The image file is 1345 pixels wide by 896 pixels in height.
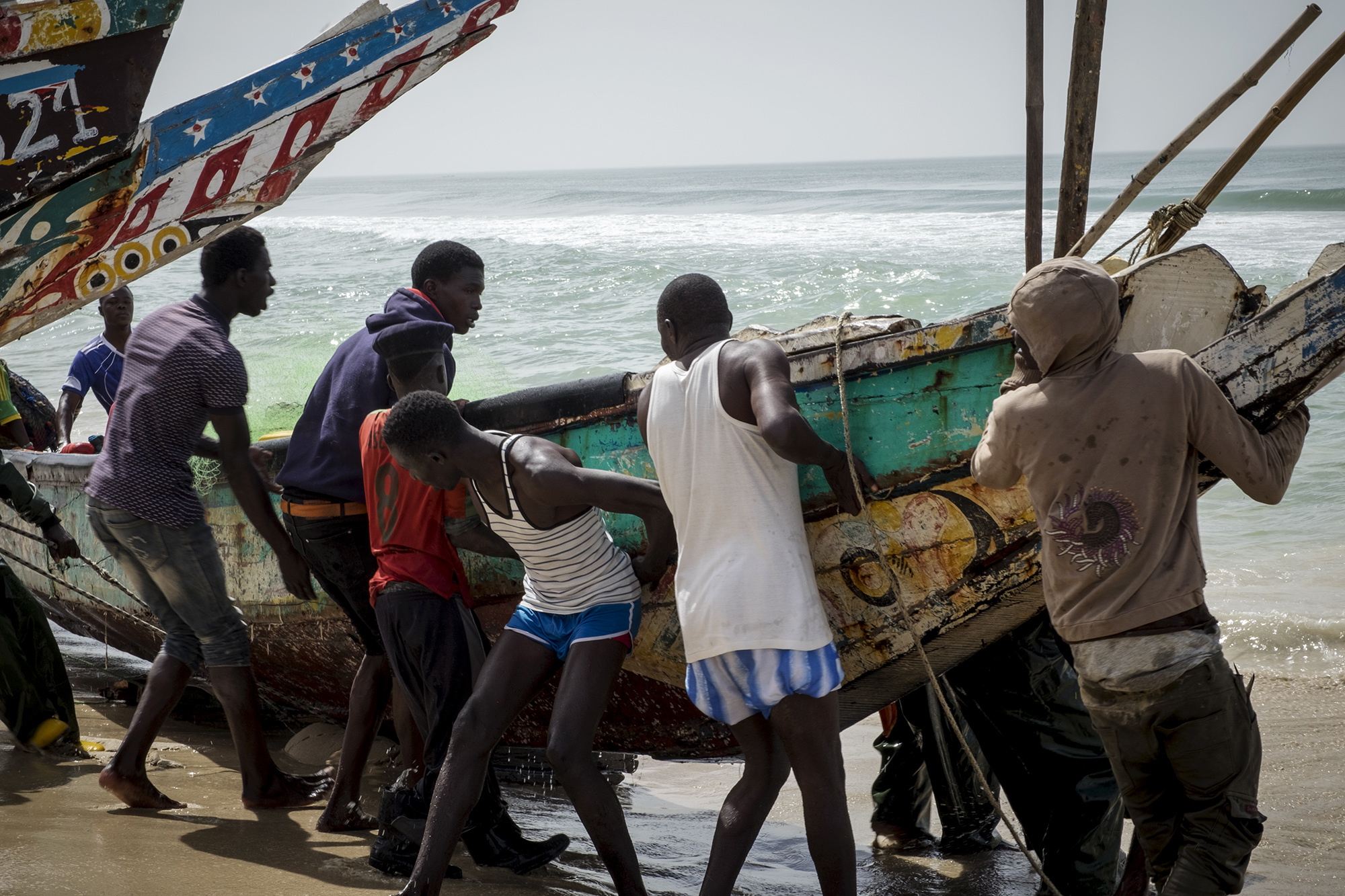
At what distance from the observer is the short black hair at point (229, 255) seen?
4.02 metres

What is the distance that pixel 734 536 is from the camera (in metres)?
2.91

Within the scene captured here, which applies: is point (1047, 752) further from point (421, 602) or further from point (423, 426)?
point (423, 426)

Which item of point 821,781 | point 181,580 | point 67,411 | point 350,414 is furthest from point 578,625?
point 67,411

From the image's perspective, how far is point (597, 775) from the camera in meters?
3.15

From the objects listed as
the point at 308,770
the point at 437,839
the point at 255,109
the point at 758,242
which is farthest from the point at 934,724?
the point at 758,242

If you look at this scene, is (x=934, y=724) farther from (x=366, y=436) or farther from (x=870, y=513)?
(x=366, y=436)

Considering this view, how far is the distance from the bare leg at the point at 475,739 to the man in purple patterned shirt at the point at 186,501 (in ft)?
3.74

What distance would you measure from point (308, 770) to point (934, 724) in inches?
109

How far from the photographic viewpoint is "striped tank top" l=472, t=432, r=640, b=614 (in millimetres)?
3232

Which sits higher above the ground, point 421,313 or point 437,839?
point 421,313

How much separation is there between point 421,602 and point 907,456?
1.51 meters

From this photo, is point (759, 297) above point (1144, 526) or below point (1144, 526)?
below

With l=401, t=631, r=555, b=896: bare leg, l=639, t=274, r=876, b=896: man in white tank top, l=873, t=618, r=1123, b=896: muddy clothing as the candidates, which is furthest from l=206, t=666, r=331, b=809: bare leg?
l=873, t=618, r=1123, b=896: muddy clothing

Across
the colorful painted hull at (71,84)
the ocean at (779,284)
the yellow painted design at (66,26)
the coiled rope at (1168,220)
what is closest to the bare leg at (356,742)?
the colorful painted hull at (71,84)
